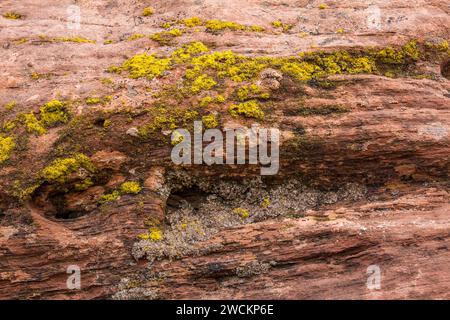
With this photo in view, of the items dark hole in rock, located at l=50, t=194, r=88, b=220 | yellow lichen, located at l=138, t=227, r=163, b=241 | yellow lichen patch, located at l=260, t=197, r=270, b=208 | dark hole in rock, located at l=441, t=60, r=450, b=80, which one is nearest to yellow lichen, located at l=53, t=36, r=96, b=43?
dark hole in rock, located at l=50, t=194, r=88, b=220

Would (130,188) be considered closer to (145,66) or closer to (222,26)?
(145,66)

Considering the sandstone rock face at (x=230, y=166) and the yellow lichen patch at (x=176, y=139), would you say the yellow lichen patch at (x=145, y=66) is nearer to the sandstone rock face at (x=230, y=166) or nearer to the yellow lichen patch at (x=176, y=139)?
the sandstone rock face at (x=230, y=166)

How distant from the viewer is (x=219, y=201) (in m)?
9.34

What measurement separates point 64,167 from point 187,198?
2.51 metres

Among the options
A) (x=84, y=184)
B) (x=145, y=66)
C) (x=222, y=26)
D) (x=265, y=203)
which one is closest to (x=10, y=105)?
(x=84, y=184)

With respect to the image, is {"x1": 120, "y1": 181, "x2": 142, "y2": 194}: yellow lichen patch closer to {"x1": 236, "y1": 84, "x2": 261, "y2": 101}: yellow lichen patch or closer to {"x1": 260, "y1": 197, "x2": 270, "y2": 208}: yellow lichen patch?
{"x1": 260, "y1": 197, "x2": 270, "y2": 208}: yellow lichen patch

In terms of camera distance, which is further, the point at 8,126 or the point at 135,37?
the point at 135,37

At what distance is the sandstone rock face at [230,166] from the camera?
26.7 feet

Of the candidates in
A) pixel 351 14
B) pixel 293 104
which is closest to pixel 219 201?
pixel 293 104

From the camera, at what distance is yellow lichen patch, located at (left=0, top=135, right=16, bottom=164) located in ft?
29.2

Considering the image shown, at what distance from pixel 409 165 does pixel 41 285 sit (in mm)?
7508

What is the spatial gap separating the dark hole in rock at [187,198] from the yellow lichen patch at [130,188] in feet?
2.45

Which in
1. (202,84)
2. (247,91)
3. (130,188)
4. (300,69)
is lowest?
(130,188)

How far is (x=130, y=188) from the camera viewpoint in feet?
29.0
